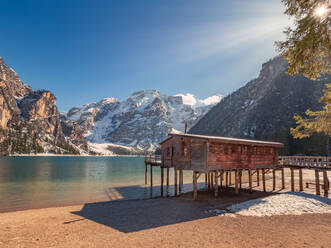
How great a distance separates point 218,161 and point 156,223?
37.6 feet

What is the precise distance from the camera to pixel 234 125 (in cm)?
17350

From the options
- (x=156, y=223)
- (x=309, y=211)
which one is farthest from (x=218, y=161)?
(x=156, y=223)

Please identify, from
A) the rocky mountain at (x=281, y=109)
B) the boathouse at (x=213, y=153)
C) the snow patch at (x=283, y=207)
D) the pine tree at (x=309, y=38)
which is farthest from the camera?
the rocky mountain at (x=281, y=109)

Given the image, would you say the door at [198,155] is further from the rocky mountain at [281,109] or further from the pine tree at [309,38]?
the rocky mountain at [281,109]

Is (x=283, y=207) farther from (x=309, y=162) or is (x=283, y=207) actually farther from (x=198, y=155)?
(x=309, y=162)

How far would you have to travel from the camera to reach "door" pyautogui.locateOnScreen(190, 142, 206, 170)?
22453 mm

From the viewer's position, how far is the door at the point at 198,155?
22.5 metres

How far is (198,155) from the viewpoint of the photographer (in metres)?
23.1

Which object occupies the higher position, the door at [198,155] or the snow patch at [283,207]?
the door at [198,155]

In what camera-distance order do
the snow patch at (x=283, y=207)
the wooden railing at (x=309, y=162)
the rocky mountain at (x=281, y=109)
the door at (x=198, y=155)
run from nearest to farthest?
the snow patch at (x=283, y=207) → the door at (x=198, y=155) → the wooden railing at (x=309, y=162) → the rocky mountain at (x=281, y=109)

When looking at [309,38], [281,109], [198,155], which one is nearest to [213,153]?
[198,155]

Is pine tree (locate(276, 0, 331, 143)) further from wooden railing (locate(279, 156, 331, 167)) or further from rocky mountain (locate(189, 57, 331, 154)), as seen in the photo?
rocky mountain (locate(189, 57, 331, 154))

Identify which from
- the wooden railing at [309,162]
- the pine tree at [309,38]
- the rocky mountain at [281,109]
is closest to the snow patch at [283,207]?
the wooden railing at [309,162]

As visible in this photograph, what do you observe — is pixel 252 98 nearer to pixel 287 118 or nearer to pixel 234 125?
pixel 234 125
